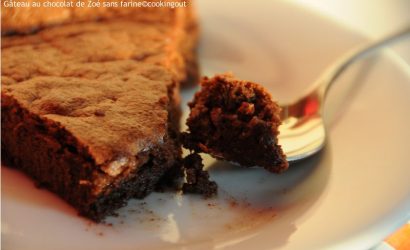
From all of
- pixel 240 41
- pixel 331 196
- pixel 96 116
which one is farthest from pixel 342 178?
pixel 240 41

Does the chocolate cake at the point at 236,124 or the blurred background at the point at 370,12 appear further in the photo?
the blurred background at the point at 370,12

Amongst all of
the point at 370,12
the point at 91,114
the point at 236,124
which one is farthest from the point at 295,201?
the point at 370,12

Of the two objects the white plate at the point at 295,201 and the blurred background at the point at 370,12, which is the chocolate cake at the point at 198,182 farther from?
the blurred background at the point at 370,12

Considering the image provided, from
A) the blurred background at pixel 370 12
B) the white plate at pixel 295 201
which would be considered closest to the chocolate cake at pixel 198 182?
the white plate at pixel 295 201

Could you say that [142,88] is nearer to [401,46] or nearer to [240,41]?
[240,41]

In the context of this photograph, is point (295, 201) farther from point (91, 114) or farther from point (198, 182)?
point (91, 114)

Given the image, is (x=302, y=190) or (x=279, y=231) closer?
(x=279, y=231)
